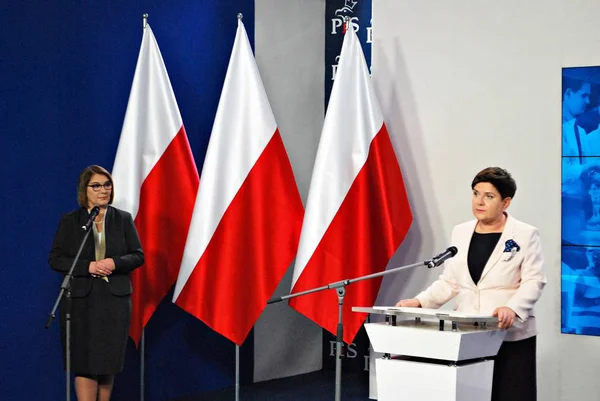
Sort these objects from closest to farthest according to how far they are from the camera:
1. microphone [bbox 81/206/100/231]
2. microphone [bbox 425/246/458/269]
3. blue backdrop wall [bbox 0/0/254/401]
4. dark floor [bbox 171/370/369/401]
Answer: microphone [bbox 425/246/458/269] < microphone [bbox 81/206/100/231] < blue backdrop wall [bbox 0/0/254/401] < dark floor [bbox 171/370/369/401]

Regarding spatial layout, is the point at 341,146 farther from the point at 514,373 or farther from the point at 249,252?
the point at 514,373

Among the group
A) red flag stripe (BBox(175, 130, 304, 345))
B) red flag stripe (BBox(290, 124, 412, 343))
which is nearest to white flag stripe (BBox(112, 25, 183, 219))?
red flag stripe (BBox(175, 130, 304, 345))

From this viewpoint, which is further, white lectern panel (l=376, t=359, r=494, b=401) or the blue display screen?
the blue display screen

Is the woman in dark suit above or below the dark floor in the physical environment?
above

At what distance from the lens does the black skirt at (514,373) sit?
12.4ft

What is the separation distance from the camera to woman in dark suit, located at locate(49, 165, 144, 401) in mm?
4770

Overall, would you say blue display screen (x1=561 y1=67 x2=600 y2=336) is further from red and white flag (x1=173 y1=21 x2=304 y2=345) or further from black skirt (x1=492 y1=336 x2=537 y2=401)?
red and white flag (x1=173 y1=21 x2=304 y2=345)

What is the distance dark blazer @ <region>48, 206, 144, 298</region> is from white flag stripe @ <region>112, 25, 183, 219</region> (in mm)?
455

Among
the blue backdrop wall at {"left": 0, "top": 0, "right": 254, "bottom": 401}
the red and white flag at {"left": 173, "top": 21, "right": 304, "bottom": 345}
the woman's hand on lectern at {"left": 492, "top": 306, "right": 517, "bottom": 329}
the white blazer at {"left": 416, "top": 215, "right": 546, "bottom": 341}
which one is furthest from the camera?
the red and white flag at {"left": 173, "top": 21, "right": 304, "bottom": 345}

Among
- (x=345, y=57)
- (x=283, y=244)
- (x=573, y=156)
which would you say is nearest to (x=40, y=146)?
(x=283, y=244)

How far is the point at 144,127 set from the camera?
5.48 meters

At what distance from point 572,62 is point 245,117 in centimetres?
202

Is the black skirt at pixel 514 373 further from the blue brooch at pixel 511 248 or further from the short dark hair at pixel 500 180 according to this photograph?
the short dark hair at pixel 500 180

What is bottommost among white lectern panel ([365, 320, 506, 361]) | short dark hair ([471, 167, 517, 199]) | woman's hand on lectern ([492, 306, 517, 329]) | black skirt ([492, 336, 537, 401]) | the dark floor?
the dark floor
